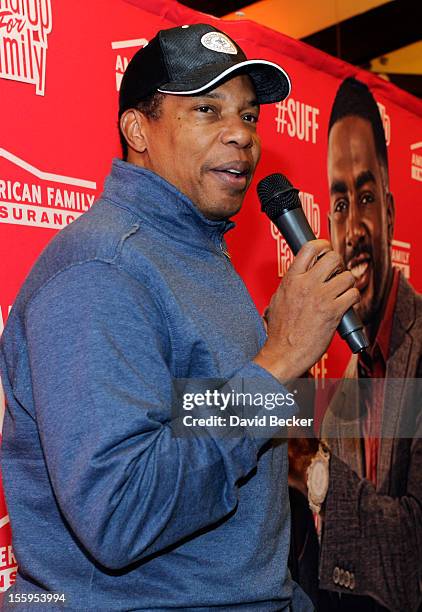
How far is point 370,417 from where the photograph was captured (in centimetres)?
251

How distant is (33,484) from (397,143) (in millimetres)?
2183

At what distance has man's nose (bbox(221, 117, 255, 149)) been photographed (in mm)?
1227

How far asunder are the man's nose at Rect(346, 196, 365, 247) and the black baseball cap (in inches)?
53.8

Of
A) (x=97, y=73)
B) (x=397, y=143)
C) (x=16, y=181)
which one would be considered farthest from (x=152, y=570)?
(x=397, y=143)

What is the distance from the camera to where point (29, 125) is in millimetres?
1595

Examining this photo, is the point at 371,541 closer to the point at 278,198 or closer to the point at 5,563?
the point at 5,563

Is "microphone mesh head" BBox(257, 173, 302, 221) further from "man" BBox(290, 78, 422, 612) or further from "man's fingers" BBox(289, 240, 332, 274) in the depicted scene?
"man" BBox(290, 78, 422, 612)

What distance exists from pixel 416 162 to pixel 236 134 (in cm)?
190

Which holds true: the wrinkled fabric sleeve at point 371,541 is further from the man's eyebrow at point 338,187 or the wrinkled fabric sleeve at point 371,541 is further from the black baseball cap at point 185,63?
the black baseball cap at point 185,63

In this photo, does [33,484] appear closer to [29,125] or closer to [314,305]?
[314,305]

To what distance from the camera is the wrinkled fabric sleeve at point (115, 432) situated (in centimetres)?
86

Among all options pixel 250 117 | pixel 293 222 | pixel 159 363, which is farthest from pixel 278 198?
pixel 159 363

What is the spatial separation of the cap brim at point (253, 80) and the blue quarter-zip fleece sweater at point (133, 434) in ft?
0.47

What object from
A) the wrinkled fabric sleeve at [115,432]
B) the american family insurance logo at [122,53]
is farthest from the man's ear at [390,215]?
the wrinkled fabric sleeve at [115,432]
